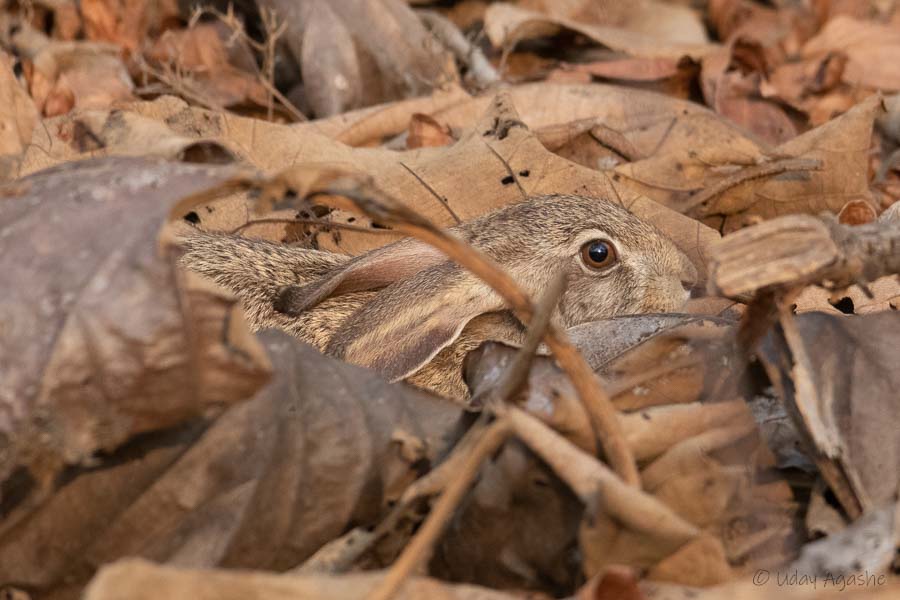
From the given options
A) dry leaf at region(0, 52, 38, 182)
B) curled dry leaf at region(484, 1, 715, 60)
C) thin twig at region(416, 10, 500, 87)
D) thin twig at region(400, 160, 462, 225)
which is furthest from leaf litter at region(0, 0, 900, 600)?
curled dry leaf at region(484, 1, 715, 60)

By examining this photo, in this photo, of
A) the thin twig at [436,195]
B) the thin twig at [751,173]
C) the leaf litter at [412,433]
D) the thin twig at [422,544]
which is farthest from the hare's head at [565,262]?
the thin twig at [422,544]

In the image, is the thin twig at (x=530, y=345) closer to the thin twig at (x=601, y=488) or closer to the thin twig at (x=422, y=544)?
the thin twig at (x=601, y=488)

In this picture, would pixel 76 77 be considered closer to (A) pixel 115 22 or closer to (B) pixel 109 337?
(A) pixel 115 22

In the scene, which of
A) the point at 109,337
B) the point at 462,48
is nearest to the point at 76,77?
the point at 462,48

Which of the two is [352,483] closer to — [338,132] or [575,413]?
[575,413]

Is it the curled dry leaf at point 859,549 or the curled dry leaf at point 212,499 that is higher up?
the curled dry leaf at point 212,499

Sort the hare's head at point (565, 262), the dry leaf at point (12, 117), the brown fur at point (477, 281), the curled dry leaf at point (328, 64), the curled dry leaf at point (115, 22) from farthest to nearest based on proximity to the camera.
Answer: the curled dry leaf at point (115, 22) → the curled dry leaf at point (328, 64) → the dry leaf at point (12, 117) → the hare's head at point (565, 262) → the brown fur at point (477, 281)

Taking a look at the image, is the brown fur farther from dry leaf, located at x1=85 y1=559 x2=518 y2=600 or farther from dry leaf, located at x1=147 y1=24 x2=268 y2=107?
dry leaf, located at x1=85 y1=559 x2=518 y2=600
